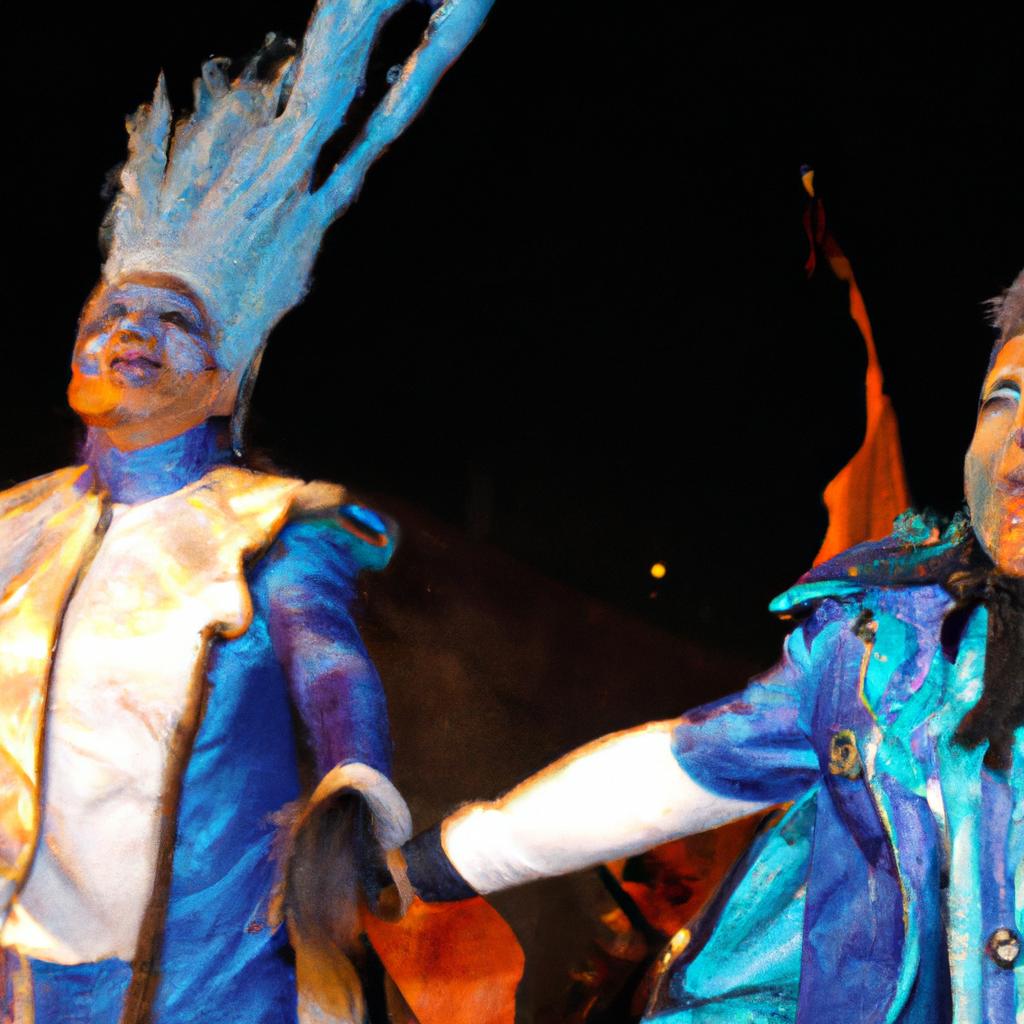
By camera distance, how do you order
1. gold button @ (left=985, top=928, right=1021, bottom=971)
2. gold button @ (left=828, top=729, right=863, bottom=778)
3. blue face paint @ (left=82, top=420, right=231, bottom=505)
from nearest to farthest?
gold button @ (left=985, top=928, right=1021, bottom=971), gold button @ (left=828, top=729, right=863, bottom=778), blue face paint @ (left=82, top=420, right=231, bottom=505)

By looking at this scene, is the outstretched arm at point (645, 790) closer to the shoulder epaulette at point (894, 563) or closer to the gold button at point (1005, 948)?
the shoulder epaulette at point (894, 563)

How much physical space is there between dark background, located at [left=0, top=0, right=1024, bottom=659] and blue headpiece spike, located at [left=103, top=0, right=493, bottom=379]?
3 cm

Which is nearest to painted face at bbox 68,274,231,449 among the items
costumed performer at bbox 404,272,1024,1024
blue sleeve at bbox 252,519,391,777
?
blue sleeve at bbox 252,519,391,777

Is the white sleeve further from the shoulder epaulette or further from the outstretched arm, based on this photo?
the shoulder epaulette

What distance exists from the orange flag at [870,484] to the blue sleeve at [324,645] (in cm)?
53

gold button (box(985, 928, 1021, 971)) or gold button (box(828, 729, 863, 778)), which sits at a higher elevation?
gold button (box(828, 729, 863, 778))

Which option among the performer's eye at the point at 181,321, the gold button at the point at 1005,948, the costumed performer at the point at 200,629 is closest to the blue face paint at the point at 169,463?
the costumed performer at the point at 200,629

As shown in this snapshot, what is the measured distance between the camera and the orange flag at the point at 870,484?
170 centimetres

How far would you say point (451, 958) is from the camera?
1.66m

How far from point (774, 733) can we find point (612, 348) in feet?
1.69

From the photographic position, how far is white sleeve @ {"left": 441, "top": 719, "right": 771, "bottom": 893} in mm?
1583

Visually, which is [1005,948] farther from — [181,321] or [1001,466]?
[181,321]

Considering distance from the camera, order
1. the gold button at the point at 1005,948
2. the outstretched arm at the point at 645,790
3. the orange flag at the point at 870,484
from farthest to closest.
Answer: the orange flag at the point at 870,484, the outstretched arm at the point at 645,790, the gold button at the point at 1005,948

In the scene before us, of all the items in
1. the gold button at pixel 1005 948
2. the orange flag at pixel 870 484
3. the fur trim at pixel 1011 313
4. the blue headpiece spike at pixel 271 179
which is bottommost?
the gold button at pixel 1005 948
